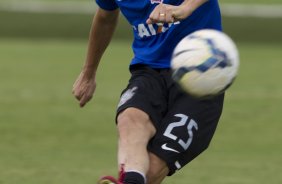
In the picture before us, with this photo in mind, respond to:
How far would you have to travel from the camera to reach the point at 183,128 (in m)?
7.17

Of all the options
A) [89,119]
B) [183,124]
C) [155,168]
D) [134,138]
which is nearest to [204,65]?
[183,124]

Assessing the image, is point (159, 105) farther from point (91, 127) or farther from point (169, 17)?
point (91, 127)

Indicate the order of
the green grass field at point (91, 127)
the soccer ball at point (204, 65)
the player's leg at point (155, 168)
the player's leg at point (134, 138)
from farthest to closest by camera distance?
the green grass field at point (91, 127) < the player's leg at point (155, 168) < the player's leg at point (134, 138) < the soccer ball at point (204, 65)

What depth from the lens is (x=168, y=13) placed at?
6824mm

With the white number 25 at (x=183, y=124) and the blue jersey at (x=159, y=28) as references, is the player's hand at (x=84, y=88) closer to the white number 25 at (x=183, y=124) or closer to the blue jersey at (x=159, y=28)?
the blue jersey at (x=159, y=28)

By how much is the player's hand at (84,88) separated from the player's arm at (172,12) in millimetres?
1384

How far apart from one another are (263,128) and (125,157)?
24.4 feet

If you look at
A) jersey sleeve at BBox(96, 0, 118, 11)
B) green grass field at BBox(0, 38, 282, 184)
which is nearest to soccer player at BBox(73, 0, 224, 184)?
jersey sleeve at BBox(96, 0, 118, 11)

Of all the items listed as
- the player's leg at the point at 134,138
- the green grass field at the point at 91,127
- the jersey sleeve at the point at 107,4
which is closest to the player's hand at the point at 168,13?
the player's leg at the point at 134,138

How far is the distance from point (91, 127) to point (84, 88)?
593 centimetres

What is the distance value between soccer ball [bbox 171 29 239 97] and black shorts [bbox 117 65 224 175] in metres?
0.37

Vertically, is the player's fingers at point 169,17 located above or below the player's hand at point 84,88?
above

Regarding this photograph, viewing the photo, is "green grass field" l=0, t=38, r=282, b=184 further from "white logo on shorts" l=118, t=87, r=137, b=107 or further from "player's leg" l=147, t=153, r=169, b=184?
"player's leg" l=147, t=153, r=169, b=184

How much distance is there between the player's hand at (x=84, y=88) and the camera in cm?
818
